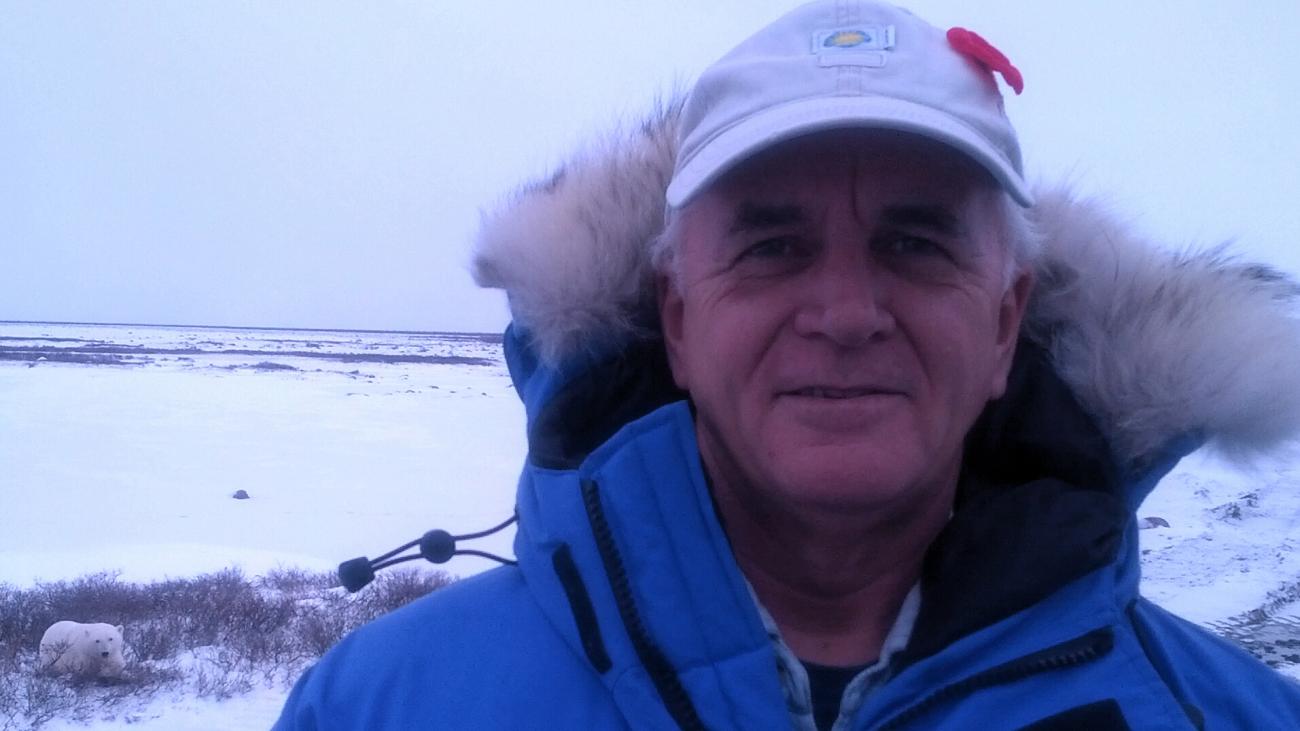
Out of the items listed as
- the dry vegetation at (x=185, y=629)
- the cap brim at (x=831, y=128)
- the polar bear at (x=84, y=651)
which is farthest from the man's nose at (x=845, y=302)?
the polar bear at (x=84, y=651)

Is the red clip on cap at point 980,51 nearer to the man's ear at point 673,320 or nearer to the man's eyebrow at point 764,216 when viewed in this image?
the man's eyebrow at point 764,216

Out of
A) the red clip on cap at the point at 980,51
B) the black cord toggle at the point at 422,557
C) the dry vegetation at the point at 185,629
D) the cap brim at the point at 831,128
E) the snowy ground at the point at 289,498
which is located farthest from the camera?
the snowy ground at the point at 289,498

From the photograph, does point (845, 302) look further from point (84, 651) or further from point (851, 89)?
point (84, 651)

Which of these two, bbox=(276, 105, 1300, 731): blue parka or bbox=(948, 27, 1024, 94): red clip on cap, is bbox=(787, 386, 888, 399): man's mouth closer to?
bbox=(276, 105, 1300, 731): blue parka

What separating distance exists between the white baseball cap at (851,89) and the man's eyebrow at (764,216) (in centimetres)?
8

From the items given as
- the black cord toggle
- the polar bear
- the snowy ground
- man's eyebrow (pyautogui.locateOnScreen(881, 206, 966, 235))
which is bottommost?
the snowy ground

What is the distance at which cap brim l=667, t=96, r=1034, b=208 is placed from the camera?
3.72 feet

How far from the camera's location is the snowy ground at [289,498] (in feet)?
17.6

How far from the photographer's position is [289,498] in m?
8.98

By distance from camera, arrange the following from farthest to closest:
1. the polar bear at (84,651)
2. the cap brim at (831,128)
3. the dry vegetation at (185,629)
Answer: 1. the polar bear at (84,651)
2. the dry vegetation at (185,629)
3. the cap brim at (831,128)

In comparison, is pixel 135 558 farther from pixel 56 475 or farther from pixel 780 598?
pixel 780 598

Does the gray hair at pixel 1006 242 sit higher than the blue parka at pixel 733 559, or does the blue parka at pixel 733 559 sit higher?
the gray hair at pixel 1006 242

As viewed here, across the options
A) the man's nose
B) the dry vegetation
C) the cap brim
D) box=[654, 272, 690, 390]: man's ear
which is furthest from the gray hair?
the dry vegetation

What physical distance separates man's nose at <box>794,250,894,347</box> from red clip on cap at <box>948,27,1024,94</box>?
13.7 inches
